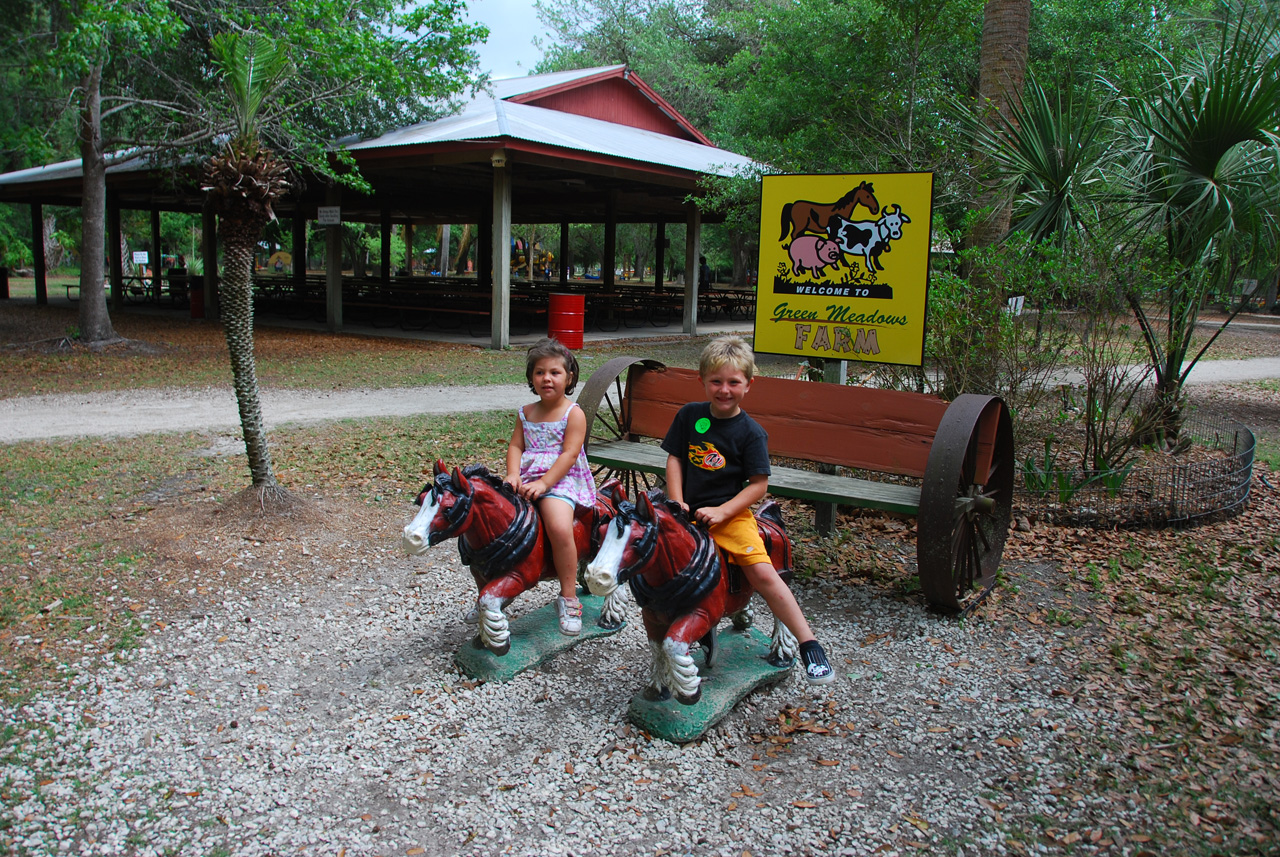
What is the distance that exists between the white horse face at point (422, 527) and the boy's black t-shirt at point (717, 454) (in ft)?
3.00

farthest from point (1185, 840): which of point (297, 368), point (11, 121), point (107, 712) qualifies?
point (11, 121)

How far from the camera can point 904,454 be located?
4449mm

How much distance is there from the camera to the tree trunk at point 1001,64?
7.16 meters

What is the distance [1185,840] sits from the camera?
8.51 feet

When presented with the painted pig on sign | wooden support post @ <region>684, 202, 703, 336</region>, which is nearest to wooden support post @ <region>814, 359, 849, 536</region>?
the painted pig on sign

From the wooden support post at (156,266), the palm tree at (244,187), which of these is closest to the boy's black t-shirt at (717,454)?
the palm tree at (244,187)

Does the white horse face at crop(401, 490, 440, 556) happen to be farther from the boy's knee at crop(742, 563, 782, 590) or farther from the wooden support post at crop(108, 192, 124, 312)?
the wooden support post at crop(108, 192, 124, 312)

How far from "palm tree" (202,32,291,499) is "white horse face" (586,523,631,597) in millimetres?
3034

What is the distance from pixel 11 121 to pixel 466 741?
63.6 feet

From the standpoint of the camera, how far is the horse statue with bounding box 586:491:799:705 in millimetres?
2814

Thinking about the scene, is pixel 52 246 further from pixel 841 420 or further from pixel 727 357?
pixel 727 357

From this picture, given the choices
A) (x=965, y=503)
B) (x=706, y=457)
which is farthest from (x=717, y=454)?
(x=965, y=503)

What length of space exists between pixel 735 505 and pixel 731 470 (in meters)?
0.17

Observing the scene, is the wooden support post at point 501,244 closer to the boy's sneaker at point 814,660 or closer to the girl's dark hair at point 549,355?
the girl's dark hair at point 549,355
